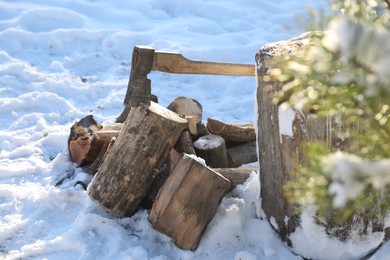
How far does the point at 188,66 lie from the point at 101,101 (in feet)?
6.80

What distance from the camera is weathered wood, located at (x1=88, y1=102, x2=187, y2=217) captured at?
2826 millimetres

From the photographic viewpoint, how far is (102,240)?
8.97ft

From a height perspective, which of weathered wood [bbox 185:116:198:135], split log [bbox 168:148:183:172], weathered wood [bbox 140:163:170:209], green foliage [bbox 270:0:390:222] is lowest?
weathered wood [bbox 140:163:170:209]

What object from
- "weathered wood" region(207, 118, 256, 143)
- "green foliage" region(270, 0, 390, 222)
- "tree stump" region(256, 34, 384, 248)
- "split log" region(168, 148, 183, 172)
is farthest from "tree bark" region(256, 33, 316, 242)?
"green foliage" region(270, 0, 390, 222)

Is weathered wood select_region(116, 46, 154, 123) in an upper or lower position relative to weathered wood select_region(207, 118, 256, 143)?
upper

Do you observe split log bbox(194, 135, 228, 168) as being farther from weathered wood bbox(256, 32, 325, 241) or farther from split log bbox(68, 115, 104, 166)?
split log bbox(68, 115, 104, 166)

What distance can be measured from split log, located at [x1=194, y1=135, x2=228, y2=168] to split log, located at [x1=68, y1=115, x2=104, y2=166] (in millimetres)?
720

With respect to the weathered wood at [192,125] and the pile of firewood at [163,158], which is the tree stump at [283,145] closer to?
the pile of firewood at [163,158]

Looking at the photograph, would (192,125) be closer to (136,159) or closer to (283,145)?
(136,159)

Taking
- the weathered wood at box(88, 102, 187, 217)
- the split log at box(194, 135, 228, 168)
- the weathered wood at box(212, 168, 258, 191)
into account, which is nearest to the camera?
the weathered wood at box(88, 102, 187, 217)

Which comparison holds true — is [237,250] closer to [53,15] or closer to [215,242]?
[215,242]

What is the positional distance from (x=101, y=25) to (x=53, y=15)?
2.35 ft

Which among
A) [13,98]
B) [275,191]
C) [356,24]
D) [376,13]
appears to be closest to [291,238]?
[275,191]

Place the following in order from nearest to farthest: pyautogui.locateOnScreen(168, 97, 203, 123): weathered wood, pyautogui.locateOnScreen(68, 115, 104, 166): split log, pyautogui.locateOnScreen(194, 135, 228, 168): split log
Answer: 1. pyautogui.locateOnScreen(194, 135, 228, 168): split log
2. pyautogui.locateOnScreen(68, 115, 104, 166): split log
3. pyautogui.locateOnScreen(168, 97, 203, 123): weathered wood
